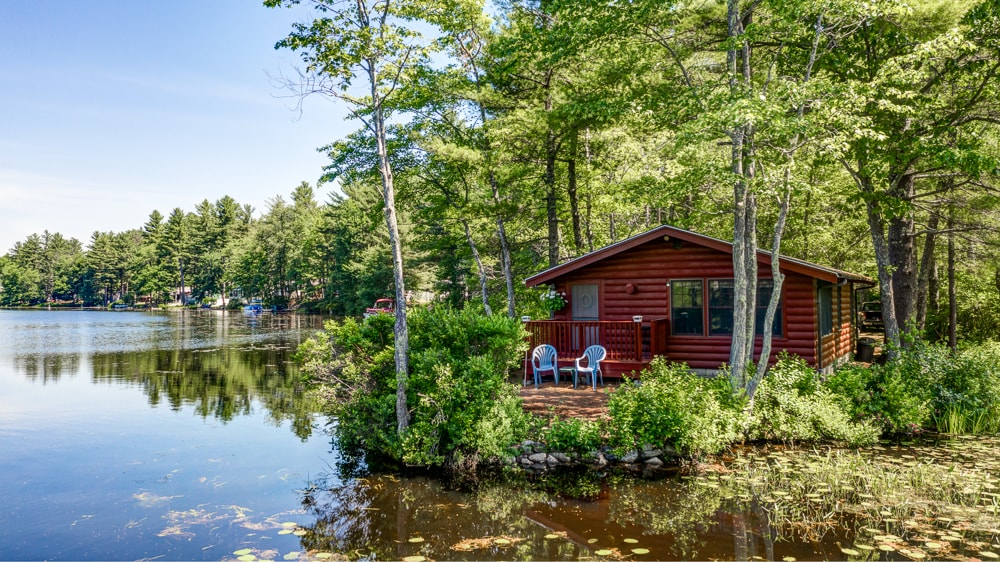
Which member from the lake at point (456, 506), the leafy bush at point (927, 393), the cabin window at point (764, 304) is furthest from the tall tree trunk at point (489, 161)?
the leafy bush at point (927, 393)

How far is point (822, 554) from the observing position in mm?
4707

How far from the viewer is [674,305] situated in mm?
12141

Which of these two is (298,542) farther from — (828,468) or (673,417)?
(828,468)

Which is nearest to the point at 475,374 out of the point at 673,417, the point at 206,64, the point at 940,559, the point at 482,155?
the point at 673,417

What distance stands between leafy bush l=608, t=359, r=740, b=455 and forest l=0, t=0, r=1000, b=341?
9.09 feet

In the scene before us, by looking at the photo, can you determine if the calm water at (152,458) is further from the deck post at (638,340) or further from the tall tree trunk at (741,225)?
the tall tree trunk at (741,225)

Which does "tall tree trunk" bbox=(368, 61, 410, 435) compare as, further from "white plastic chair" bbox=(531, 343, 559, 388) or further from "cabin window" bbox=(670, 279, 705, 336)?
"cabin window" bbox=(670, 279, 705, 336)

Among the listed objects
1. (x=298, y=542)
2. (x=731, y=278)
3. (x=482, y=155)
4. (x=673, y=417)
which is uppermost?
(x=482, y=155)

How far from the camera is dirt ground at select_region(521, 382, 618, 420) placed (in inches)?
347

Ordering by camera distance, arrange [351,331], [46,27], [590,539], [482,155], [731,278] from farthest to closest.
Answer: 1. [46,27]
2. [482,155]
3. [731,278]
4. [351,331]
5. [590,539]

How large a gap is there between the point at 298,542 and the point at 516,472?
291 centimetres

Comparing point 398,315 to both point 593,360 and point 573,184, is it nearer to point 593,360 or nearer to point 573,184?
point 593,360

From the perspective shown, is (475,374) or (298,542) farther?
(475,374)

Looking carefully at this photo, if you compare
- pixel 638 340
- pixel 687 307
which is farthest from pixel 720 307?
pixel 638 340
